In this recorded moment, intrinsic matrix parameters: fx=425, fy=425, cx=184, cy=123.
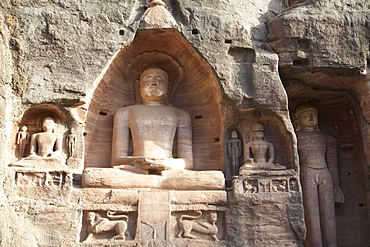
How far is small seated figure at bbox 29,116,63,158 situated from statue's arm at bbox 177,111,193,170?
6.80ft

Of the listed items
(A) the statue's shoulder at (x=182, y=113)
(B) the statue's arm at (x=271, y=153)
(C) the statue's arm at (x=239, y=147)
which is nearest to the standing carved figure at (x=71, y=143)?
(A) the statue's shoulder at (x=182, y=113)

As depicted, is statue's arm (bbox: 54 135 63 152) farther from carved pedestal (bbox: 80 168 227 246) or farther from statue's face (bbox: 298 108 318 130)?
statue's face (bbox: 298 108 318 130)

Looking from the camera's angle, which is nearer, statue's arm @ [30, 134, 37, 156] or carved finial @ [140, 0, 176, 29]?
statue's arm @ [30, 134, 37, 156]

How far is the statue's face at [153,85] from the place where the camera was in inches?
313

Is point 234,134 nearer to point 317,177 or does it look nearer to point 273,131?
point 273,131

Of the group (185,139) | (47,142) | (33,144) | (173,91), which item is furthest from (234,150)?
(33,144)

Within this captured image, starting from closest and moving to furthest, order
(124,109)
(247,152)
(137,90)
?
(247,152) < (124,109) < (137,90)

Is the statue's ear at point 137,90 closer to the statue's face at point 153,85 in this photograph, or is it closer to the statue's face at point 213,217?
the statue's face at point 153,85

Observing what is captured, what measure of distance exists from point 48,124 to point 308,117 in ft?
14.9

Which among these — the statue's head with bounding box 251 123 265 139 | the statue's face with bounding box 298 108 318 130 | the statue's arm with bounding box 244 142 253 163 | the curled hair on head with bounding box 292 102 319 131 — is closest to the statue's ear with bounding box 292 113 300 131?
the curled hair on head with bounding box 292 102 319 131

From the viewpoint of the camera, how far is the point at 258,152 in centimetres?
704

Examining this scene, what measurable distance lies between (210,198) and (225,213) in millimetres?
319

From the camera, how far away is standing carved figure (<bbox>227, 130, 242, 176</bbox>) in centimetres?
715

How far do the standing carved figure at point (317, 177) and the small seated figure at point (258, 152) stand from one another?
75 cm
